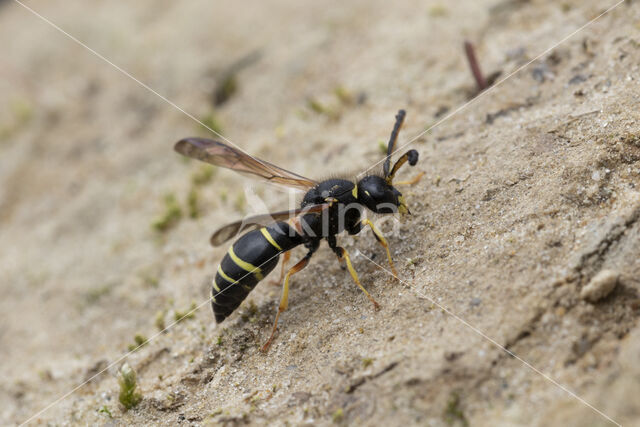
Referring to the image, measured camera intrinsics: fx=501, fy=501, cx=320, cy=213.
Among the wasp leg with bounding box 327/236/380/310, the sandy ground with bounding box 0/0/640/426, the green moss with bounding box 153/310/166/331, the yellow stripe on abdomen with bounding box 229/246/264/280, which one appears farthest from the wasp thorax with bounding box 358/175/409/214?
the green moss with bounding box 153/310/166/331

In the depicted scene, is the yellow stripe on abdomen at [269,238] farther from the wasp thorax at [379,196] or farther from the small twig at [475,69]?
the small twig at [475,69]

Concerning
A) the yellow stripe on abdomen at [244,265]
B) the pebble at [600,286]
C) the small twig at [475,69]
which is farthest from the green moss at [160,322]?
the small twig at [475,69]

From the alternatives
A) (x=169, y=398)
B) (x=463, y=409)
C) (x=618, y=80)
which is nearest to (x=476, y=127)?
(x=618, y=80)

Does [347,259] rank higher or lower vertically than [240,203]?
lower

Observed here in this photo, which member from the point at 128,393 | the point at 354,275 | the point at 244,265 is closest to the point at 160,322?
the point at 128,393

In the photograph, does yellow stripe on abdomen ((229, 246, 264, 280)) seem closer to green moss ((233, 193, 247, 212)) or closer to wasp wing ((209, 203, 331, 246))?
wasp wing ((209, 203, 331, 246))

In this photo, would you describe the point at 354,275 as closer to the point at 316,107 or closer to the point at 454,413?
the point at 454,413

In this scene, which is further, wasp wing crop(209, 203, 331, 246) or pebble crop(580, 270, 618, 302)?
wasp wing crop(209, 203, 331, 246)
